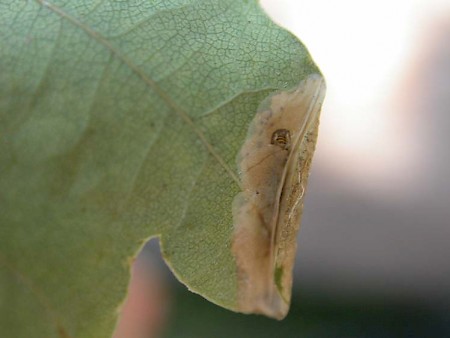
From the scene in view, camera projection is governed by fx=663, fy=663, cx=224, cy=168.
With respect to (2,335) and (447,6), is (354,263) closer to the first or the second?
(447,6)

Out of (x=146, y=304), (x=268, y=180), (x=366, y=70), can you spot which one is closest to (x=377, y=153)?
(x=366, y=70)

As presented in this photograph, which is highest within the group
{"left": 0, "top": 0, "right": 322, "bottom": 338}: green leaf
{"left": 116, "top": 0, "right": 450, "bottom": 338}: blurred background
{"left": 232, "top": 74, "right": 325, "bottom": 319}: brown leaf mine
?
{"left": 0, "top": 0, "right": 322, "bottom": 338}: green leaf

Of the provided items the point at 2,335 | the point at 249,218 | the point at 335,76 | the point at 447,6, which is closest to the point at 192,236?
the point at 249,218

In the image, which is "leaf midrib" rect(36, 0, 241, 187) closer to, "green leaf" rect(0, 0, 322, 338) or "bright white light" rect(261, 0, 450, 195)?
"green leaf" rect(0, 0, 322, 338)

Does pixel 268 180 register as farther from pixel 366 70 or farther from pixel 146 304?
pixel 366 70

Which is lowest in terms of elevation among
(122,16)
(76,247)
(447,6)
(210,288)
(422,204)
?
(422,204)

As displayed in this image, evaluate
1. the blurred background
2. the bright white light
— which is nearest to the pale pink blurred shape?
the blurred background
